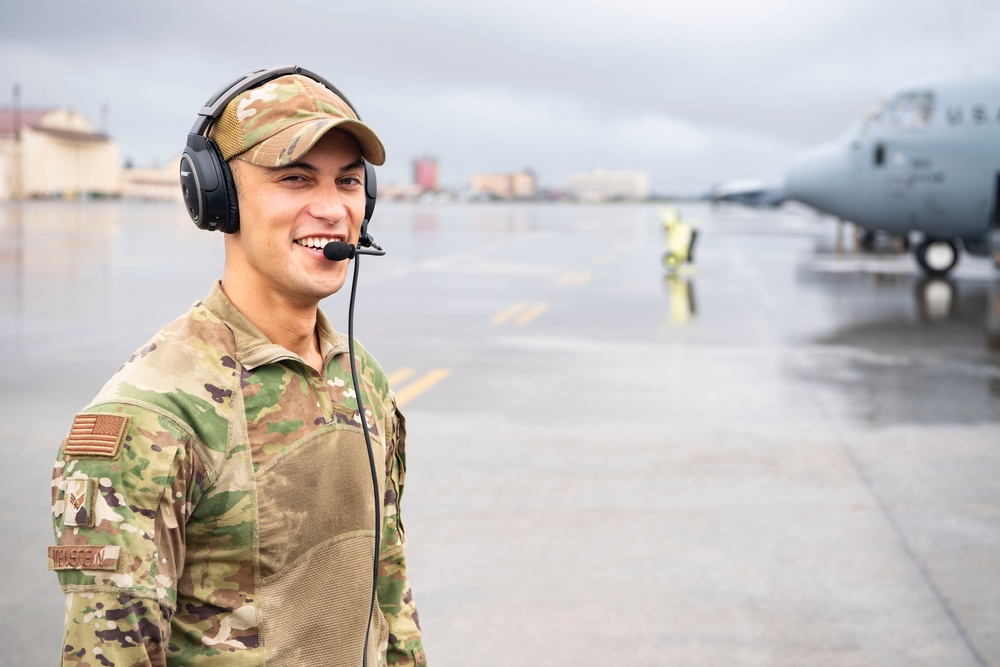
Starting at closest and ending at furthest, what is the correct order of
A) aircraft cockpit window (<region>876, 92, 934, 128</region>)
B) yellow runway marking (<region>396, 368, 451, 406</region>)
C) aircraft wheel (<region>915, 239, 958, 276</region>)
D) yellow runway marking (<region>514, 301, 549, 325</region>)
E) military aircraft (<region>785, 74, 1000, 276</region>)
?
yellow runway marking (<region>396, 368, 451, 406</region>) → yellow runway marking (<region>514, 301, 549, 325</region>) → military aircraft (<region>785, 74, 1000, 276</region>) → aircraft cockpit window (<region>876, 92, 934, 128</region>) → aircraft wheel (<region>915, 239, 958, 276</region>)

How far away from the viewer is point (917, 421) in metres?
9.46

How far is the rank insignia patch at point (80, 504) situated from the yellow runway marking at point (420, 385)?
7867 millimetres

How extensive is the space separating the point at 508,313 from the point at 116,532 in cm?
1517

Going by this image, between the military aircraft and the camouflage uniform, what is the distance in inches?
820

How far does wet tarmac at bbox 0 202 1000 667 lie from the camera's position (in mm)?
5039

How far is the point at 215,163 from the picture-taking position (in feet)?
7.30

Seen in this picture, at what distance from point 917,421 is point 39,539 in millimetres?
6758

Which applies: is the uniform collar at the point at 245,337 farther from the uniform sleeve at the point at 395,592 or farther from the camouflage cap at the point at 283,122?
the uniform sleeve at the point at 395,592

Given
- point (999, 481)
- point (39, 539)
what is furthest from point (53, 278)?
point (999, 481)

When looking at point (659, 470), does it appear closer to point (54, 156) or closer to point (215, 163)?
point (215, 163)

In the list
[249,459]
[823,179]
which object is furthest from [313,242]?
[823,179]

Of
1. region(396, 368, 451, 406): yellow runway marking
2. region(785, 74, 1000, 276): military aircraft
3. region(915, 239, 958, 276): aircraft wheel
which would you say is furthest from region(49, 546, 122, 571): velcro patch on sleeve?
region(915, 239, 958, 276): aircraft wheel

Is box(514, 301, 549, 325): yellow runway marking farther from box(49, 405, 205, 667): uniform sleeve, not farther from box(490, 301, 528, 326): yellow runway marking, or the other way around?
box(49, 405, 205, 667): uniform sleeve

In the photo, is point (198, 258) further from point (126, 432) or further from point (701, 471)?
point (126, 432)
